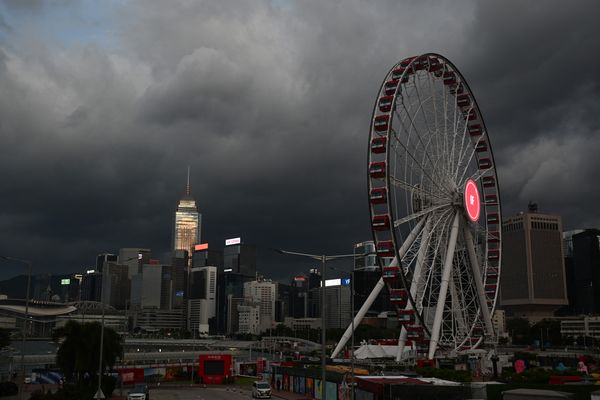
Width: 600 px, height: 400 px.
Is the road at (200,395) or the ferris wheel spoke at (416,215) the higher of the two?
the ferris wheel spoke at (416,215)

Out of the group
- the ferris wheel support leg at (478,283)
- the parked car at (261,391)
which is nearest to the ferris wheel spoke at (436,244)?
the ferris wheel support leg at (478,283)

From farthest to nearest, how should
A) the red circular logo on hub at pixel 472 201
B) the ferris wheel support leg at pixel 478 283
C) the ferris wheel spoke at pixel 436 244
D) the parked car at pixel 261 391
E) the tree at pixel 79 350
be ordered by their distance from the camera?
the ferris wheel support leg at pixel 478 283 → the red circular logo on hub at pixel 472 201 → the ferris wheel spoke at pixel 436 244 → the tree at pixel 79 350 → the parked car at pixel 261 391

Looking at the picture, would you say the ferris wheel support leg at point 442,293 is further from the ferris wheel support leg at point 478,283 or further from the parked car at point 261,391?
the parked car at point 261,391

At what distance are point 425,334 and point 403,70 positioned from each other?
30.2 m

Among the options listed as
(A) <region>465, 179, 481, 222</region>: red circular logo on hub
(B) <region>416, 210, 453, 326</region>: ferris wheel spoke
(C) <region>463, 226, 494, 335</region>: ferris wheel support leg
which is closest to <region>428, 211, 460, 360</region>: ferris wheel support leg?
(B) <region>416, 210, 453, 326</region>: ferris wheel spoke

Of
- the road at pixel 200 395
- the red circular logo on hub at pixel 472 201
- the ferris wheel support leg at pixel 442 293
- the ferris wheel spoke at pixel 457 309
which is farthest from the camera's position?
the ferris wheel spoke at pixel 457 309

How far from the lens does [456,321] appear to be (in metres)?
88.2

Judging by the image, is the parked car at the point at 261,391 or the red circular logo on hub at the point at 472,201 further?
the red circular logo on hub at the point at 472,201

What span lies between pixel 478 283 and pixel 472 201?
34.2ft

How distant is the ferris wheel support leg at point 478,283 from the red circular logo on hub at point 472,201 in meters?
2.01

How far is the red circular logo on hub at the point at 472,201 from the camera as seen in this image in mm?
79963

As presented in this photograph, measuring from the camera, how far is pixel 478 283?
8419cm

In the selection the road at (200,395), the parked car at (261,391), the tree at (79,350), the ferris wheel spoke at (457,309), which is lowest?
the road at (200,395)

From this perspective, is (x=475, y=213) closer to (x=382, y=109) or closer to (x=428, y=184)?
(x=428, y=184)
